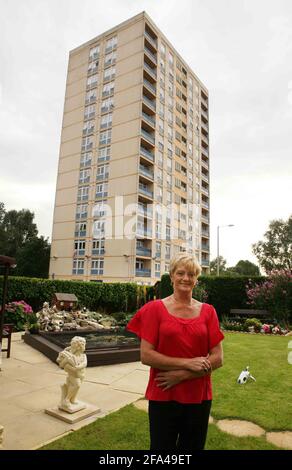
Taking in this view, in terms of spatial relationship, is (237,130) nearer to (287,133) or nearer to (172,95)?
(287,133)

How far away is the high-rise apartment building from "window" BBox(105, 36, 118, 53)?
0.17 meters

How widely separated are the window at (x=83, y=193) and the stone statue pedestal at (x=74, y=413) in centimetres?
3440

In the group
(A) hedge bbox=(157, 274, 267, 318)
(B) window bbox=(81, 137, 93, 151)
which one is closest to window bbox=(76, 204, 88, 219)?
(B) window bbox=(81, 137, 93, 151)

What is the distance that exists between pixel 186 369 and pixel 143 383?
15.5 feet

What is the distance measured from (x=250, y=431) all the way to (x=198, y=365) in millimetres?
2699

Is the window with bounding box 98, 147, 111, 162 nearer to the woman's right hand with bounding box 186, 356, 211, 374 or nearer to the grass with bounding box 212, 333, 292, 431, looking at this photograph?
the grass with bounding box 212, 333, 292, 431

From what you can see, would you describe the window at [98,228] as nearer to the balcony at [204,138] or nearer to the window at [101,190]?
the window at [101,190]

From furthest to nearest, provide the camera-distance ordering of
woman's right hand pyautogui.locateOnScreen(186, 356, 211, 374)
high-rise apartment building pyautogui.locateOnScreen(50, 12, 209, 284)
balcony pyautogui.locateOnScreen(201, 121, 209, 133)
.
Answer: balcony pyautogui.locateOnScreen(201, 121, 209, 133) → high-rise apartment building pyautogui.locateOnScreen(50, 12, 209, 284) → woman's right hand pyautogui.locateOnScreen(186, 356, 211, 374)

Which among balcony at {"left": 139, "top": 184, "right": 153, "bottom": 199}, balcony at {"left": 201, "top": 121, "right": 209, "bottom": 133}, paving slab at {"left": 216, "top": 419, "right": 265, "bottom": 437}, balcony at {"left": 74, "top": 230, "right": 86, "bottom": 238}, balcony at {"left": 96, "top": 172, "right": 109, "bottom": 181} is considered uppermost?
balcony at {"left": 201, "top": 121, "right": 209, "bottom": 133}

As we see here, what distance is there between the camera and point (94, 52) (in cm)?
4162

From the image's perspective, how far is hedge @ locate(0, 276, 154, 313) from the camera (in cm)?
1606

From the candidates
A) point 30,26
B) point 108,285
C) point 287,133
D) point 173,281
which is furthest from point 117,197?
point 173,281

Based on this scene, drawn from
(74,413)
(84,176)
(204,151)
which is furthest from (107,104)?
(74,413)

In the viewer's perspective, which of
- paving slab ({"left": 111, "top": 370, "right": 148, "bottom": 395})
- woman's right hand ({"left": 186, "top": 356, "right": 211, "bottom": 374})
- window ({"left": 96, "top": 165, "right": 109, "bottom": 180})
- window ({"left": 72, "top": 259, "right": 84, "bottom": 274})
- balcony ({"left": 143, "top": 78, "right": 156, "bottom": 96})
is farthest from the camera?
balcony ({"left": 143, "top": 78, "right": 156, "bottom": 96})
